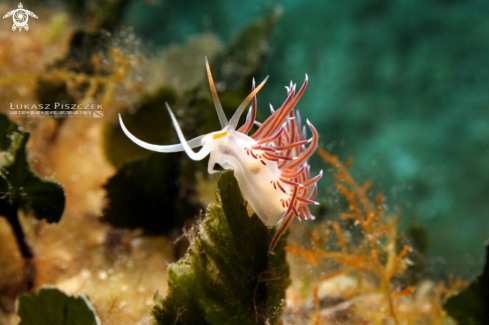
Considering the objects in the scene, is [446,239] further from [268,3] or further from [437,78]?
[268,3]

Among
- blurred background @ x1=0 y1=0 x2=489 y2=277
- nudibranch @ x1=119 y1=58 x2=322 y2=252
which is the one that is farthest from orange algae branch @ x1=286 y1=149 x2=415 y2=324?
blurred background @ x1=0 y1=0 x2=489 y2=277

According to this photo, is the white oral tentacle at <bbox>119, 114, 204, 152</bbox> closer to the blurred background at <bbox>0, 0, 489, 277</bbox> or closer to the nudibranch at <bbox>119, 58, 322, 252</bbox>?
the nudibranch at <bbox>119, 58, 322, 252</bbox>

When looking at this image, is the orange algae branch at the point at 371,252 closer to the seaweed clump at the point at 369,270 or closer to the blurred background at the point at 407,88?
the seaweed clump at the point at 369,270

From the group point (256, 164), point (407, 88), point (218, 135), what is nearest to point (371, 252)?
point (256, 164)

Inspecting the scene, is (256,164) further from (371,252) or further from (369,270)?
(369,270)

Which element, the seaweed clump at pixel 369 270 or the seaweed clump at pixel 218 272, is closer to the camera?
the seaweed clump at pixel 218 272

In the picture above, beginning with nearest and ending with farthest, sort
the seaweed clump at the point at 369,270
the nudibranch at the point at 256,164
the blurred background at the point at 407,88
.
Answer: the nudibranch at the point at 256,164, the seaweed clump at the point at 369,270, the blurred background at the point at 407,88

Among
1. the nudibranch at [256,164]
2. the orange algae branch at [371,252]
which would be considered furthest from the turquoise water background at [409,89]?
the nudibranch at [256,164]

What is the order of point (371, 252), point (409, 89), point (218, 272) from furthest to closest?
point (409, 89), point (371, 252), point (218, 272)
